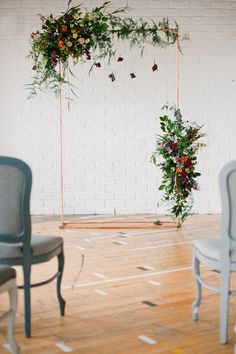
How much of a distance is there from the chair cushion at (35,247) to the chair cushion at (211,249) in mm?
776

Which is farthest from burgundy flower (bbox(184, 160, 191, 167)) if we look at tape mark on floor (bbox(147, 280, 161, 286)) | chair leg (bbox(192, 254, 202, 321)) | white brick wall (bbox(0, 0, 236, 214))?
chair leg (bbox(192, 254, 202, 321))

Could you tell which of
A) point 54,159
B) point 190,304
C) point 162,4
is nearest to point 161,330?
point 190,304

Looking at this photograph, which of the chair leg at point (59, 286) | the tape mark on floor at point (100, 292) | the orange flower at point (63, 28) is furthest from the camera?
the orange flower at point (63, 28)

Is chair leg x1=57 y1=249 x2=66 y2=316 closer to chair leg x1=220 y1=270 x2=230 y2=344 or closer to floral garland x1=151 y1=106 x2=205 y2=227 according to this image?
chair leg x1=220 y1=270 x2=230 y2=344

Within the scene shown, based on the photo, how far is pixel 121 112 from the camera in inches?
272

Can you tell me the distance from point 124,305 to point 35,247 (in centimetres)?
79

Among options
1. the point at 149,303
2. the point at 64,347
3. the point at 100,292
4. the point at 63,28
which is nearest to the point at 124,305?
the point at 149,303

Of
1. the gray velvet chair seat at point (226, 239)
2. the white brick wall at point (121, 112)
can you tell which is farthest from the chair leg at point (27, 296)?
the white brick wall at point (121, 112)

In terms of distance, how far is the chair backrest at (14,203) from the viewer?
2721 mm

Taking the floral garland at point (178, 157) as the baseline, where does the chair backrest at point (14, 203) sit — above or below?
below

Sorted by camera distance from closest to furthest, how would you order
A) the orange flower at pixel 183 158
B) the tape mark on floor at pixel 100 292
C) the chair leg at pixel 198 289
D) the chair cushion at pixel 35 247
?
the chair cushion at pixel 35 247
the chair leg at pixel 198 289
the tape mark on floor at pixel 100 292
the orange flower at pixel 183 158

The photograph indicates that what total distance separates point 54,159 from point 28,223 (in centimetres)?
423

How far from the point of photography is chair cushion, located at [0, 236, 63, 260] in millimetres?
2775

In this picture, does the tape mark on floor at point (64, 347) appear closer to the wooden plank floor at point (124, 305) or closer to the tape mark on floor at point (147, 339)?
the wooden plank floor at point (124, 305)
